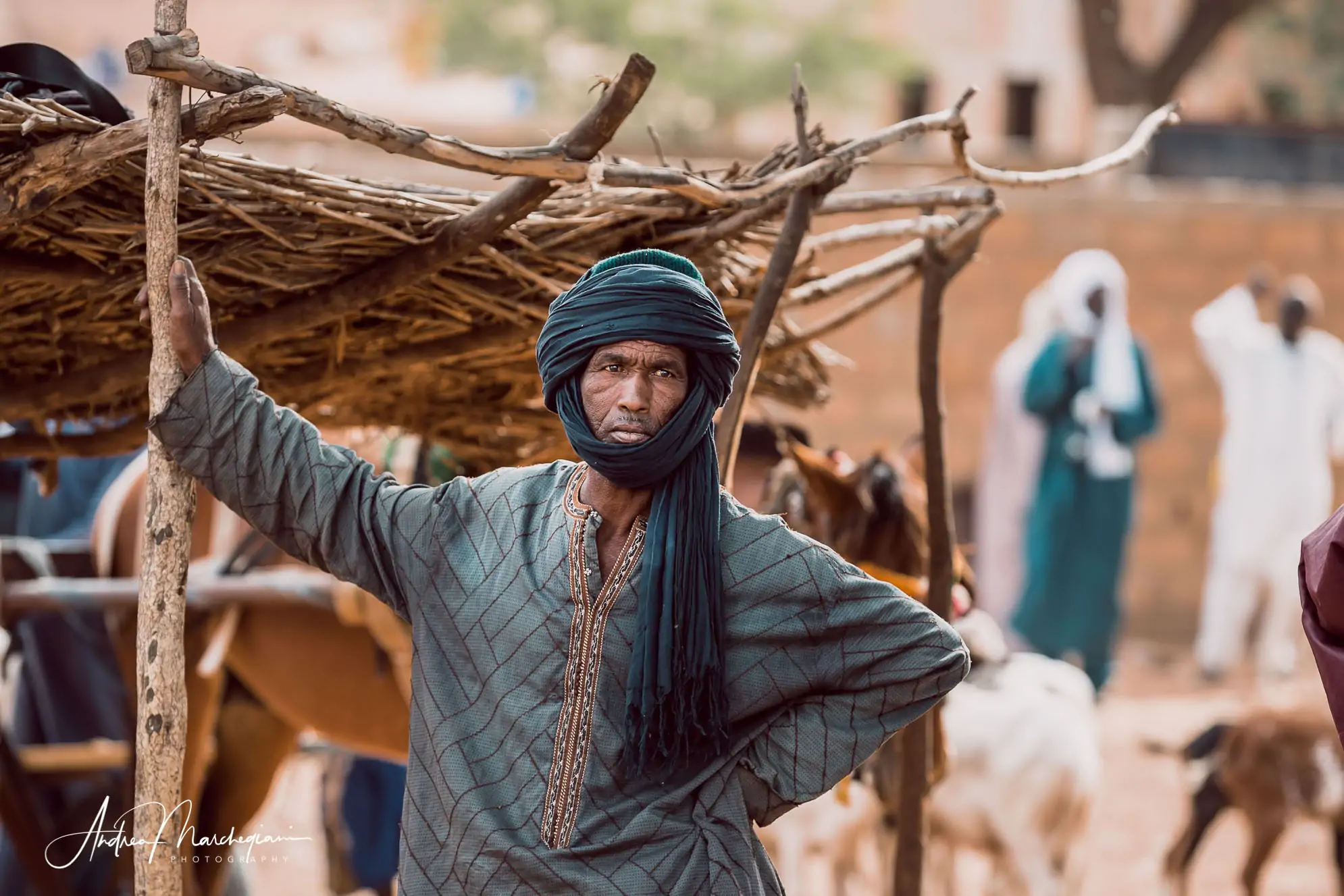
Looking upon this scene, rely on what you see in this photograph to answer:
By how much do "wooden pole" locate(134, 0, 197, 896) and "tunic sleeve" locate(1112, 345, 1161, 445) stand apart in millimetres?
8604

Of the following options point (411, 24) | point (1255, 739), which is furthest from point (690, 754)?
point (411, 24)

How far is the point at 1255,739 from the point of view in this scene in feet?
22.9

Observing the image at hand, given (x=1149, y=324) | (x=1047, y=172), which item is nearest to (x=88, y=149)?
(x=1047, y=172)

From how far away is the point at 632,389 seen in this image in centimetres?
251

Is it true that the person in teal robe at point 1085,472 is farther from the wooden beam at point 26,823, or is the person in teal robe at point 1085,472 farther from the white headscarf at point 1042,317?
the wooden beam at point 26,823

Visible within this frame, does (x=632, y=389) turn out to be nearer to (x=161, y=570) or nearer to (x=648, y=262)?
(x=648, y=262)

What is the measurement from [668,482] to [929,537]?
162 centimetres

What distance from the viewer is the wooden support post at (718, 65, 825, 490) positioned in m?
3.42

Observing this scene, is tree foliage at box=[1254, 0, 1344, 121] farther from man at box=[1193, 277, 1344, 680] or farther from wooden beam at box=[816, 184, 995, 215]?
wooden beam at box=[816, 184, 995, 215]

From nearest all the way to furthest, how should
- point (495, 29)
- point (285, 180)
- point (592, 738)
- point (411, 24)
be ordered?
point (592, 738) → point (285, 180) → point (495, 29) → point (411, 24)

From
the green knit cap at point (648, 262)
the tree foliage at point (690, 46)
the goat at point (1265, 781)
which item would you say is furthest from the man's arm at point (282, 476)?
the tree foliage at point (690, 46)

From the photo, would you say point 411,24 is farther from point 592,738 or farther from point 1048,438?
point 592,738

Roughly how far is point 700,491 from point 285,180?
0.97 meters

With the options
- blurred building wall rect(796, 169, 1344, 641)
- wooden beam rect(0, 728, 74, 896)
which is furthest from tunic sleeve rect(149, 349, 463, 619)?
blurred building wall rect(796, 169, 1344, 641)
